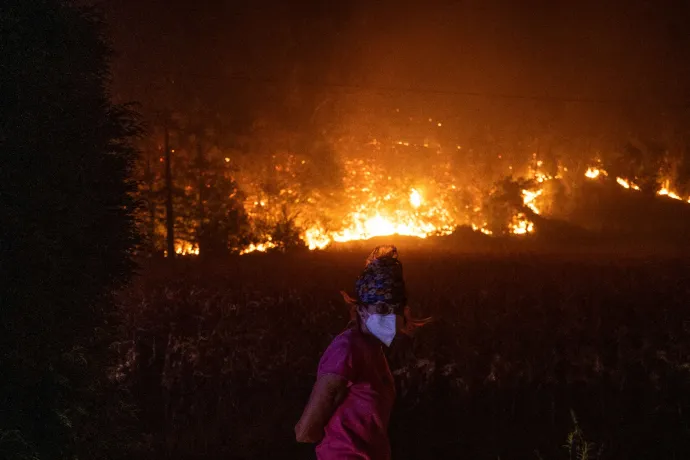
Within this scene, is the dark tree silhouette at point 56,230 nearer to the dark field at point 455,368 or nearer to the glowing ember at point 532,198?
the dark field at point 455,368

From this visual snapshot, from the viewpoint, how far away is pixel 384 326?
2.77m

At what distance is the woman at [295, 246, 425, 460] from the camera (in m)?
2.60

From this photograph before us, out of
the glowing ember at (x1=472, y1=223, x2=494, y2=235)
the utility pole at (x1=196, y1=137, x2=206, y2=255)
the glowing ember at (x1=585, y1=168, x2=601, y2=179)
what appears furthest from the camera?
the glowing ember at (x1=585, y1=168, x2=601, y2=179)

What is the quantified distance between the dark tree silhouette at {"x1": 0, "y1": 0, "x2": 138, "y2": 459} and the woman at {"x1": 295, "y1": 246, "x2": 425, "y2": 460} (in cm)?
215

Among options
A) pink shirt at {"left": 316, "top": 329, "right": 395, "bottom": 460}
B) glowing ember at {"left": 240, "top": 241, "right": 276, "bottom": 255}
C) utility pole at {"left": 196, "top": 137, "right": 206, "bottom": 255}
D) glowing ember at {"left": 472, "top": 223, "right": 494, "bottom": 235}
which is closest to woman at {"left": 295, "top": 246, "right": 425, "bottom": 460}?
pink shirt at {"left": 316, "top": 329, "right": 395, "bottom": 460}

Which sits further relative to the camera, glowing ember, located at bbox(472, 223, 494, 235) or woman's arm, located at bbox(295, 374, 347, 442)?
glowing ember, located at bbox(472, 223, 494, 235)

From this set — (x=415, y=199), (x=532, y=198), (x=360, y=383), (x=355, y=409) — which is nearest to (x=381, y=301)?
(x=360, y=383)

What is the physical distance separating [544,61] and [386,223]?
8.96 m

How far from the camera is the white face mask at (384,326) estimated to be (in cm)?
277

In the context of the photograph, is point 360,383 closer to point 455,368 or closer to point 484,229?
point 455,368

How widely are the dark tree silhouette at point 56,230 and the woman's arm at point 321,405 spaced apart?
7.01ft

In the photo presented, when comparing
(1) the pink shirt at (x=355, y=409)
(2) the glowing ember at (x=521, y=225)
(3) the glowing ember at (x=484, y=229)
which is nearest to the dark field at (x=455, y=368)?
(1) the pink shirt at (x=355, y=409)

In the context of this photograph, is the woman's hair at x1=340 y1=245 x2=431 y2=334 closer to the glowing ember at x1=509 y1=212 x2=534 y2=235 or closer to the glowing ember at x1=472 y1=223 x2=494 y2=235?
the glowing ember at x1=472 y1=223 x2=494 y2=235

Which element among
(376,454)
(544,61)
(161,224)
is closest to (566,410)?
(376,454)
